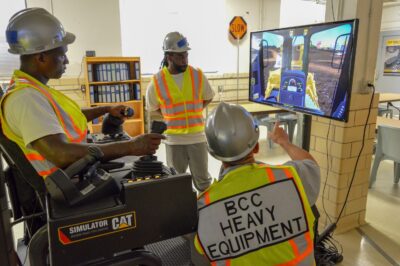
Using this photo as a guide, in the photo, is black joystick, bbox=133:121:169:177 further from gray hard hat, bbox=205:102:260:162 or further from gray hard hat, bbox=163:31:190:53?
gray hard hat, bbox=163:31:190:53

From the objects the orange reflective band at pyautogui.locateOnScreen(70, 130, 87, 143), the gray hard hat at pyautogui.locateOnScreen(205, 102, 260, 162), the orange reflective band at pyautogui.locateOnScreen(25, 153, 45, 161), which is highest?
the gray hard hat at pyautogui.locateOnScreen(205, 102, 260, 162)

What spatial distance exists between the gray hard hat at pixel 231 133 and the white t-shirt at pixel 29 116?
55 cm

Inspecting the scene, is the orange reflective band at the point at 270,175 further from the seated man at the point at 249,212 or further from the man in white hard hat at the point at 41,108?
the man in white hard hat at the point at 41,108

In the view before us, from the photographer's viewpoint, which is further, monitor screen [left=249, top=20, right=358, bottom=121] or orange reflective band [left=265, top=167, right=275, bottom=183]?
monitor screen [left=249, top=20, right=358, bottom=121]

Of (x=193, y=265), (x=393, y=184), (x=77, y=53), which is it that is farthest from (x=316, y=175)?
(x=77, y=53)

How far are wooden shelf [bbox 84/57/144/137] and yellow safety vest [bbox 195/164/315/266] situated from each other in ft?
13.9

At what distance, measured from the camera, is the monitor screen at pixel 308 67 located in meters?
1.95

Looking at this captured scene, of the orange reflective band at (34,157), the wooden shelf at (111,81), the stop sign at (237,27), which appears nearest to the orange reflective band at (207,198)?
the orange reflective band at (34,157)

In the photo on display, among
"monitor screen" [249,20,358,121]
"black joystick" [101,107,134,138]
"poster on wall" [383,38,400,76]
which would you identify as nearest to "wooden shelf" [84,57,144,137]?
"monitor screen" [249,20,358,121]

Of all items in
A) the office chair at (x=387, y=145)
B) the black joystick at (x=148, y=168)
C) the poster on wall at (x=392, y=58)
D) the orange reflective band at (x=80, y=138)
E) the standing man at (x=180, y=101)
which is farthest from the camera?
the poster on wall at (x=392, y=58)

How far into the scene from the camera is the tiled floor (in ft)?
7.59

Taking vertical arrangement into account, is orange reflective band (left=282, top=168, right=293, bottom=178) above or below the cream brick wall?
above

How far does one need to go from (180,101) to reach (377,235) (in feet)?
6.46

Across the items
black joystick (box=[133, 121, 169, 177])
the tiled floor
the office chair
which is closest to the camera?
black joystick (box=[133, 121, 169, 177])
